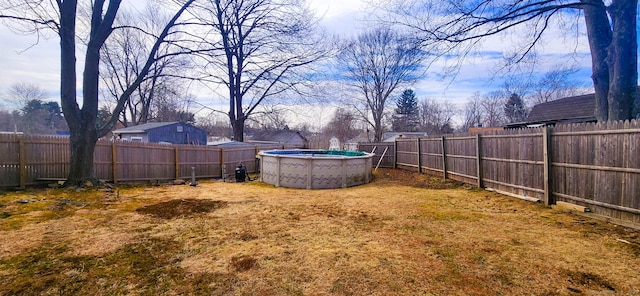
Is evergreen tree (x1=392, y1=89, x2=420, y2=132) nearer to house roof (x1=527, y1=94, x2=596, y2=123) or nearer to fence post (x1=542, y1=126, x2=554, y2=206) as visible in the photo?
house roof (x1=527, y1=94, x2=596, y2=123)

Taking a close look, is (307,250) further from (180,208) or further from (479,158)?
(479,158)

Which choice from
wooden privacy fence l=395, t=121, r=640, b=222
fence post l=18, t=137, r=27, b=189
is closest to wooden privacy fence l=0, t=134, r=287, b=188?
fence post l=18, t=137, r=27, b=189

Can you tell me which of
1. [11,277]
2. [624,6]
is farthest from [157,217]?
[624,6]

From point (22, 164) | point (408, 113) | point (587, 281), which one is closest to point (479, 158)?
point (587, 281)

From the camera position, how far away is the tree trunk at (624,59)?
6059mm

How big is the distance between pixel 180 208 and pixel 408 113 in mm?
38212

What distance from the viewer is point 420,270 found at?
120 inches

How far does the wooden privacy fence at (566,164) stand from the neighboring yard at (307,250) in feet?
1.42

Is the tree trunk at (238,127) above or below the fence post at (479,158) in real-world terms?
above

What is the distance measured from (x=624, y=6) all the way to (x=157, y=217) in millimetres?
10315

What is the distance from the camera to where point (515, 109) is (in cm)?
3762

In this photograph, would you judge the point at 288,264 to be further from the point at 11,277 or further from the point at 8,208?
the point at 8,208

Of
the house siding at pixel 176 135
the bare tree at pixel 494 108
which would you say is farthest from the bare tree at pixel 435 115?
the house siding at pixel 176 135

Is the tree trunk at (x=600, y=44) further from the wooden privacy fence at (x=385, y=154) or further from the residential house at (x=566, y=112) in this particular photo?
the wooden privacy fence at (x=385, y=154)
